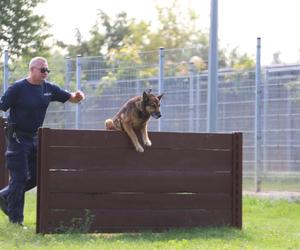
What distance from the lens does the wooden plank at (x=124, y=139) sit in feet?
31.7

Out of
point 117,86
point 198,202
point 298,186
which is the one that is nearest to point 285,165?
point 298,186

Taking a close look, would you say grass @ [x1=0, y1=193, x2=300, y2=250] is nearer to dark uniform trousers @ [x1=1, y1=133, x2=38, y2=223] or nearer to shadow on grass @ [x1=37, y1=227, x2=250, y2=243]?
shadow on grass @ [x1=37, y1=227, x2=250, y2=243]

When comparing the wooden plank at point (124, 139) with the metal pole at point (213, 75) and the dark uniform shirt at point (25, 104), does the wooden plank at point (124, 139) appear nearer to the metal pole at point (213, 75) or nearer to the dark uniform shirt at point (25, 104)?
the dark uniform shirt at point (25, 104)

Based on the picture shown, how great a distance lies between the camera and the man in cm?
995

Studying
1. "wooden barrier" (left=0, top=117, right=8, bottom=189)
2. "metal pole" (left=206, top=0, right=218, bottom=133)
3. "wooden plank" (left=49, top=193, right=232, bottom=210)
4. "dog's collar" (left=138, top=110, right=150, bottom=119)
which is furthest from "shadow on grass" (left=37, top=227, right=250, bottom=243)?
"metal pole" (left=206, top=0, right=218, bottom=133)

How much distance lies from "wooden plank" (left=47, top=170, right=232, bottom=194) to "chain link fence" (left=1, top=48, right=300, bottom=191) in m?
5.76

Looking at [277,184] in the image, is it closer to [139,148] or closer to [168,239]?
[139,148]

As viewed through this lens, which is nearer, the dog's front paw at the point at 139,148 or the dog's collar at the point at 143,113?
the dog's front paw at the point at 139,148

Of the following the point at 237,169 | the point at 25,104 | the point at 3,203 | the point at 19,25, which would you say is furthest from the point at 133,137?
the point at 19,25

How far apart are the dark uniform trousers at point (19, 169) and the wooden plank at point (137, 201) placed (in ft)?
2.18

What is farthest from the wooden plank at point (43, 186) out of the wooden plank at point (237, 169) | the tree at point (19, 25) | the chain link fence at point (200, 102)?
the tree at point (19, 25)

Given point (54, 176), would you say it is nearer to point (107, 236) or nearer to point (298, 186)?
point (107, 236)

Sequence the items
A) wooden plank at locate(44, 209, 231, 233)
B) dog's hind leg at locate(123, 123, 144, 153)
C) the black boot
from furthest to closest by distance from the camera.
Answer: the black boot < dog's hind leg at locate(123, 123, 144, 153) < wooden plank at locate(44, 209, 231, 233)

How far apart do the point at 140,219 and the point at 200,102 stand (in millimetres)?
7499
